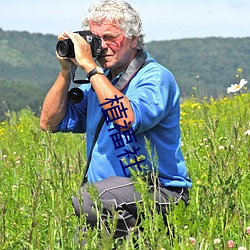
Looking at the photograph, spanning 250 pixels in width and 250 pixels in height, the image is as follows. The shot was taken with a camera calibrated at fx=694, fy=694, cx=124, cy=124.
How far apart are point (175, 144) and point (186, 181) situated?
0.68 ft

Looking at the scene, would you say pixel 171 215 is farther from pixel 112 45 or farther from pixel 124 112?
pixel 112 45

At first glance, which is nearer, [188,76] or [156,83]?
[156,83]

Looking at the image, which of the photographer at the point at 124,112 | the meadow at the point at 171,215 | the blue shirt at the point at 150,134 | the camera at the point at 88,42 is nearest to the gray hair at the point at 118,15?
the photographer at the point at 124,112

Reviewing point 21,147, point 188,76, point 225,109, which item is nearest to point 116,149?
point 21,147

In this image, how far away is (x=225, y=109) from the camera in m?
7.97

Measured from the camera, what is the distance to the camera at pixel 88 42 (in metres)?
3.45

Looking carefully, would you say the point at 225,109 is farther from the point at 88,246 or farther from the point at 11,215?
the point at 88,246

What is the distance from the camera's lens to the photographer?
10.8 feet

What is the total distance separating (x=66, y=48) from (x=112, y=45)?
0.24m

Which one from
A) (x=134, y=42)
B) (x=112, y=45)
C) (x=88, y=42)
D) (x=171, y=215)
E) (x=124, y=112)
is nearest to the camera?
(x=171, y=215)

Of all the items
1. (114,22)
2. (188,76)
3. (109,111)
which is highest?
(114,22)

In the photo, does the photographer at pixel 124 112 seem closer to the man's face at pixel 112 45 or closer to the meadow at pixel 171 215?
the man's face at pixel 112 45

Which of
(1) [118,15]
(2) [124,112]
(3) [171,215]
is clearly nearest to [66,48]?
(1) [118,15]

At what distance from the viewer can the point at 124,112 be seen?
3.19 meters
